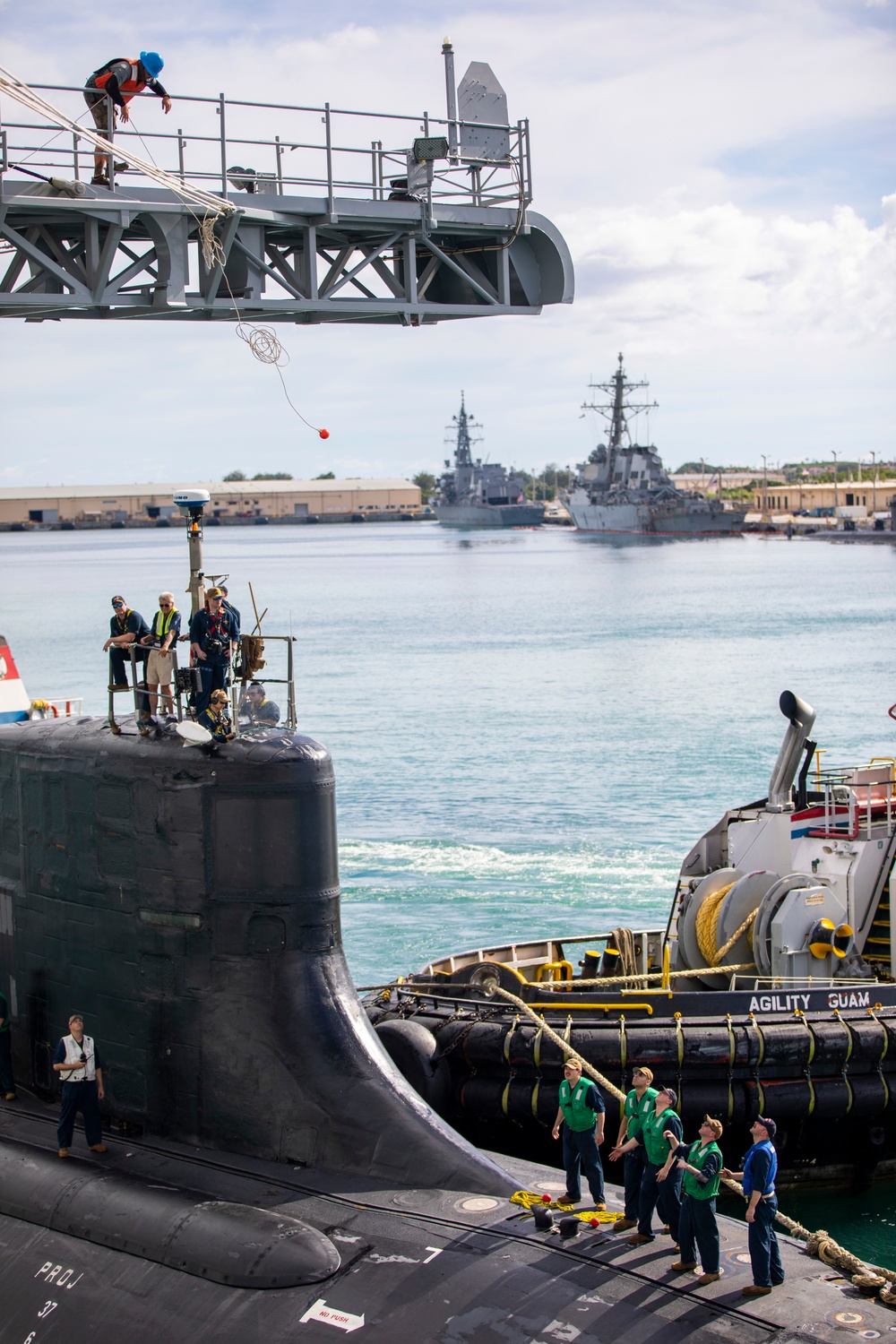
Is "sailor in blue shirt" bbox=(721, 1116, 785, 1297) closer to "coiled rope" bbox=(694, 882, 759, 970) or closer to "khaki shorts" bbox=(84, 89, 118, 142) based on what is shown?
"khaki shorts" bbox=(84, 89, 118, 142)

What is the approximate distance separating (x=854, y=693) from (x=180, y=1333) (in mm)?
44378

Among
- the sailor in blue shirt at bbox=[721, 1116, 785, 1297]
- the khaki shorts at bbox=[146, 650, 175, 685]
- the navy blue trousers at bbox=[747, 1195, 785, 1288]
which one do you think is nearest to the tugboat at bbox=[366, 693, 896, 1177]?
the khaki shorts at bbox=[146, 650, 175, 685]

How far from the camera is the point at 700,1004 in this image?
52.2 ft

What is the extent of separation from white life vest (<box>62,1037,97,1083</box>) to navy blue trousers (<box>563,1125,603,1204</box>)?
3.07 m

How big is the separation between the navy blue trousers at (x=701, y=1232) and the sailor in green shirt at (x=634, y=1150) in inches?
20.2

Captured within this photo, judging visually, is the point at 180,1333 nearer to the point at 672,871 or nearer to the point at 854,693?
the point at 672,871

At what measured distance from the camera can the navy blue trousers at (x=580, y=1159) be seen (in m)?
9.23

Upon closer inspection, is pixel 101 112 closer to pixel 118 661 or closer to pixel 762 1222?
pixel 118 661

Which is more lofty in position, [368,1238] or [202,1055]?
[202,1055]

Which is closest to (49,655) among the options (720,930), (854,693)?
(854,693)

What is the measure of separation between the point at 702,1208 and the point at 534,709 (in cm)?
3926

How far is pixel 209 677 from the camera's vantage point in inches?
384

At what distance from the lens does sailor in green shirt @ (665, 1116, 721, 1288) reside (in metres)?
8.09

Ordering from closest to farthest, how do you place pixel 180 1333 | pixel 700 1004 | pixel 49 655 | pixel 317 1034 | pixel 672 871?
pixel 180 1333 < pixel 317 1034 < pixel 700 1004 < pixel 672 871 < pixel 49 655
